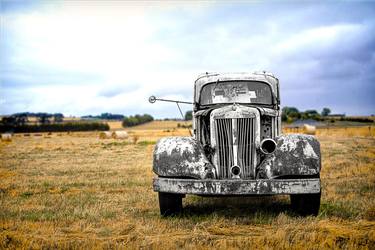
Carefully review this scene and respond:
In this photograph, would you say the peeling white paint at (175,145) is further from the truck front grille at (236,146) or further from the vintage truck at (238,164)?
the truck front grille at (236,146)

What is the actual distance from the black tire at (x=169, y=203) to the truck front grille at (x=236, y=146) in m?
0.86

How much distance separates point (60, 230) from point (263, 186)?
9.22ft

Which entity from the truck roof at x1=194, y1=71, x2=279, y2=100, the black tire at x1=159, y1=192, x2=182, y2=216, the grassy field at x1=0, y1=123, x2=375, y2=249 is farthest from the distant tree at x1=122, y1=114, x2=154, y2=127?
the black tire at x1=159, y1=192, x2=182, y2=216

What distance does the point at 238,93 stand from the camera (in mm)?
8086

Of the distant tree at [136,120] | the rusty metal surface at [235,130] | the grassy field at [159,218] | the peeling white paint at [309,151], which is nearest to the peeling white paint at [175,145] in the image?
the rusty metal surface at [235,130]

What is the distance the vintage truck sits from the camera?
612cm

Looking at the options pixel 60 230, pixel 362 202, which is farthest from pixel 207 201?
pixel 60 230

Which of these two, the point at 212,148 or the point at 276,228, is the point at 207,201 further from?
the point at 276,228

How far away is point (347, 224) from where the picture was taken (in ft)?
19.5

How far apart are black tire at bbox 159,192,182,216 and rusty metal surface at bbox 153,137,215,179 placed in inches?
17.3

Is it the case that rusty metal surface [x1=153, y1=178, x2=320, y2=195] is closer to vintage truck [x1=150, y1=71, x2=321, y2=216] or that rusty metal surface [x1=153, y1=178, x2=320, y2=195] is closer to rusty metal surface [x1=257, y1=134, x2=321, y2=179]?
vintage truck [x1=150, y1=71, x2=321, y2=216]

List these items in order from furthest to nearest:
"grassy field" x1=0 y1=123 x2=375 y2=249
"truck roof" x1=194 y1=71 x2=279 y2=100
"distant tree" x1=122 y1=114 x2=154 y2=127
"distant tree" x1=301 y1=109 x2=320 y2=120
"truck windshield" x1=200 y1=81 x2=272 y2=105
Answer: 1. "distant tree" x1=122 y1=114 x2=154 y2=127
2. "distant tree" x1=301 y1=109 x2=320 y2=120
3. "truck roof" x1=194 y1=71 x2=279 y2=100
4. "truck windshield" x1=200 y1=81 x2=272 y2=105
5. "grassy field" x1=0 y1=123 x2=375 y2=249

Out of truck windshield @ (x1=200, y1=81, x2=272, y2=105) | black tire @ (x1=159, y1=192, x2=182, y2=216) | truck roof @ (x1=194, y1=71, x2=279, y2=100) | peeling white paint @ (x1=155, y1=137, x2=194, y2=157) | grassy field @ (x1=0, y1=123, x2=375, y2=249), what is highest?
truck roof @ (x1=194, y1=71, x2=279, y2=100)

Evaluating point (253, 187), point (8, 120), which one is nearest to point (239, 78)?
point (253, 187)
